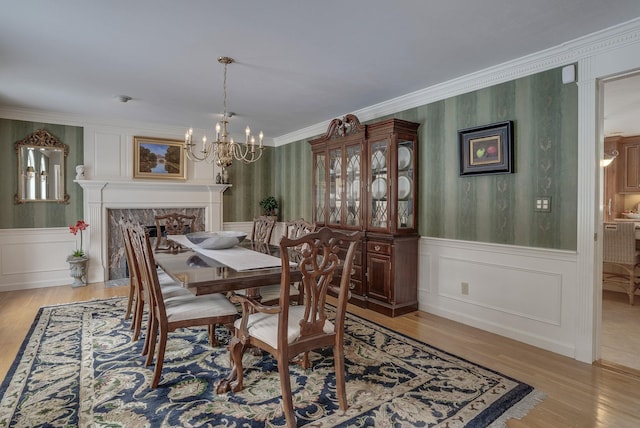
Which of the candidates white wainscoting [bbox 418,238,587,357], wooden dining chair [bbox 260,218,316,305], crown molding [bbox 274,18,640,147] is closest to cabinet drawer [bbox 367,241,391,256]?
white wainscoting [bbox 418,238,587,357]

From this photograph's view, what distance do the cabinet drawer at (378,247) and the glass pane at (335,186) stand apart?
0.65 meters

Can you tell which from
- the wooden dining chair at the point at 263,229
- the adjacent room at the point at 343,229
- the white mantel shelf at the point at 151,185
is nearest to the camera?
the adjacent room at the point at 343,229

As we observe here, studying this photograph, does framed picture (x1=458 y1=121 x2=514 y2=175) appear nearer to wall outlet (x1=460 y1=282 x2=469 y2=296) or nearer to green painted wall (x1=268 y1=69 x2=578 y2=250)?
green painted wall (x1=268 y1=69 x2=578 y2=250)

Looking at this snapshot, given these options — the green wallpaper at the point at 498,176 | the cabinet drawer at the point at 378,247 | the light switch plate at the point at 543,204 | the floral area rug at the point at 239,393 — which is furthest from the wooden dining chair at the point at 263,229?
the light switch plate at the point at 543,204

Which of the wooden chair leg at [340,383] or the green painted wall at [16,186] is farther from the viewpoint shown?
the green painted wall at [16,186]

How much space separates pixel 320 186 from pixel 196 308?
2774mm

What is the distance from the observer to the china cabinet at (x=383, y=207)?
12.3ft

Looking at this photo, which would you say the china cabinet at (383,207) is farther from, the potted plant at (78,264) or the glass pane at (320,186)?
the potted plant at (78,264)

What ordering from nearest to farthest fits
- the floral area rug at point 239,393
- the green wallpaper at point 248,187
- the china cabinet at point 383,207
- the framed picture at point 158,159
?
1. the floral area rug at point 239,393
2. the china cabinet at point 383,207
3. the framed picture at point 158,159
4. the green wallpaper at point 248,187

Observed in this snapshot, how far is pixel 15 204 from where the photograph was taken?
471cm

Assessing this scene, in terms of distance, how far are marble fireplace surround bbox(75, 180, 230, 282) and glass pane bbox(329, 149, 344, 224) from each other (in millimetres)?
2232

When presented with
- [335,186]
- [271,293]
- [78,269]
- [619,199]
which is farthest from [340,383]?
[619,199]

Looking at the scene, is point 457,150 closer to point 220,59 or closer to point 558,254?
point 558,254

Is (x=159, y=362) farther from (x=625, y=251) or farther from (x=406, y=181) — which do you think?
(x=625, y=251)
